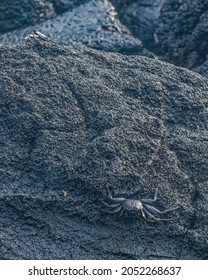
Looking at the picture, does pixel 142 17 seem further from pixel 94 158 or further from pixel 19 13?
pixel 94 158

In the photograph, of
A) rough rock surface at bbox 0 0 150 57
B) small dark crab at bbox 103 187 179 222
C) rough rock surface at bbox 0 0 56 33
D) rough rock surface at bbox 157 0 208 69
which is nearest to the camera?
small dark crab at bbox 103 187 179 222

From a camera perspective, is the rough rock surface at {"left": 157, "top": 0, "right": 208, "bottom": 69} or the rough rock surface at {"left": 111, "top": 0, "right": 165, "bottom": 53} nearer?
the rough rock surface at {"left": 157, "top": 0, "right": 208, "bottom": 69}

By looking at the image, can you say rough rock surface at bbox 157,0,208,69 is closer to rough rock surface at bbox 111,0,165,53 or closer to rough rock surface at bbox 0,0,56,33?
rough rock surface at bbox 111,0,165,53

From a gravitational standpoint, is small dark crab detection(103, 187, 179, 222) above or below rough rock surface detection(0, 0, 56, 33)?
above

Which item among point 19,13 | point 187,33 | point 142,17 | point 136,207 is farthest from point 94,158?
point 142,17

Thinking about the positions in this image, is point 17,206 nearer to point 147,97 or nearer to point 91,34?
point 147,97

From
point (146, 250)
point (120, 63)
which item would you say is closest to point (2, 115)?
point (120, 63)

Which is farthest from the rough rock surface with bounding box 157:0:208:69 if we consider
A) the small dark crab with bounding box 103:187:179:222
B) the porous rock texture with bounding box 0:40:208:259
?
the small dark crab with bounding box 103:187:179:222
